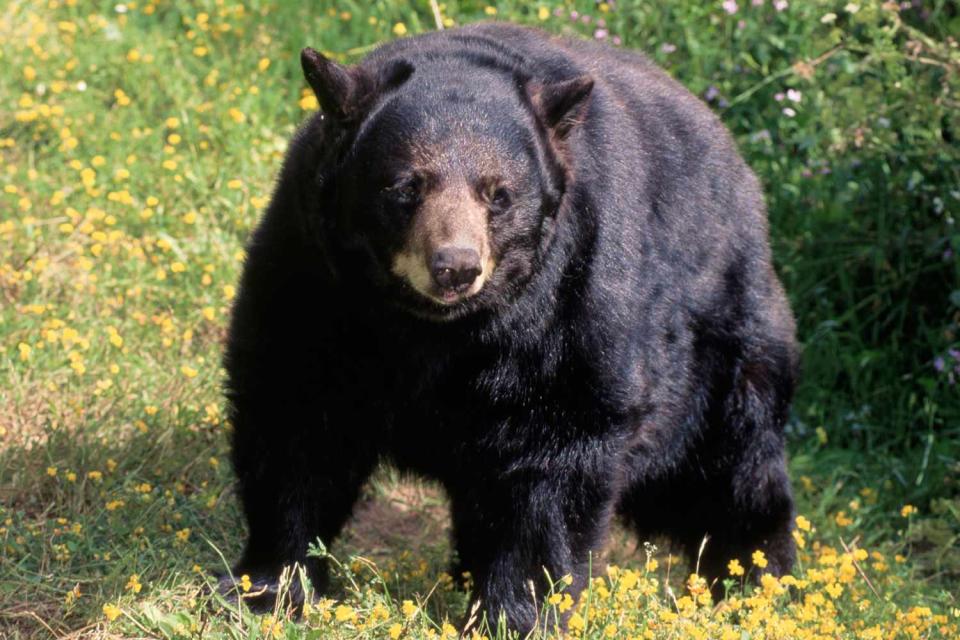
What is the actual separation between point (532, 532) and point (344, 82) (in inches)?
58.1

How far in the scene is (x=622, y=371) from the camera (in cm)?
457

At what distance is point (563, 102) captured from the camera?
172 inches

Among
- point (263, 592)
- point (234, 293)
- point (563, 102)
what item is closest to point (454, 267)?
point (563, 102)

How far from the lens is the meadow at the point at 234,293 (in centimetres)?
480

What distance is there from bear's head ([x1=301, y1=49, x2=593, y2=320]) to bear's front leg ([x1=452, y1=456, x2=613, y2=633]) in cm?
63

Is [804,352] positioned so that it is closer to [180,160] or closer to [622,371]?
[622,371]

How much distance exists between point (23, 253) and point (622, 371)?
3.39 metres

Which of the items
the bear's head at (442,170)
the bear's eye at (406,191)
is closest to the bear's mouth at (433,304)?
the bear's head at (442,170)

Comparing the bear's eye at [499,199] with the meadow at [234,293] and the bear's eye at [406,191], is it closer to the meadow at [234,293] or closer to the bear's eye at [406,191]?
the bear's eye at [406,191]

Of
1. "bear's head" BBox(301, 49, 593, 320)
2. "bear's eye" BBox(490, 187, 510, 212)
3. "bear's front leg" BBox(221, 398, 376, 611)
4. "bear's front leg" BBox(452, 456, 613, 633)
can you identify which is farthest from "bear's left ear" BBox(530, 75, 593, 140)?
"bear's front leg" BBox(221, 398, 376, 611)

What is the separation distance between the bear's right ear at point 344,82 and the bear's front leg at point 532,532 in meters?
1.21

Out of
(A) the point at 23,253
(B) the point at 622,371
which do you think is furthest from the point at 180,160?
(B) the point at 622,371

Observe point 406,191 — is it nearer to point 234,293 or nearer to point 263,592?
point 263,592

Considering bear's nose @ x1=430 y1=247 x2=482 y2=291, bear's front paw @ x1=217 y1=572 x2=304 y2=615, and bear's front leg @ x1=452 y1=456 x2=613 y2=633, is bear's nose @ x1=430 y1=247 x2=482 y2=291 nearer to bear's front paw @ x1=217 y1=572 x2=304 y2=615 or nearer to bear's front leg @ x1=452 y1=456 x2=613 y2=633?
bear's front leg @ x1=452 y1=456 x2=613 y2=633
